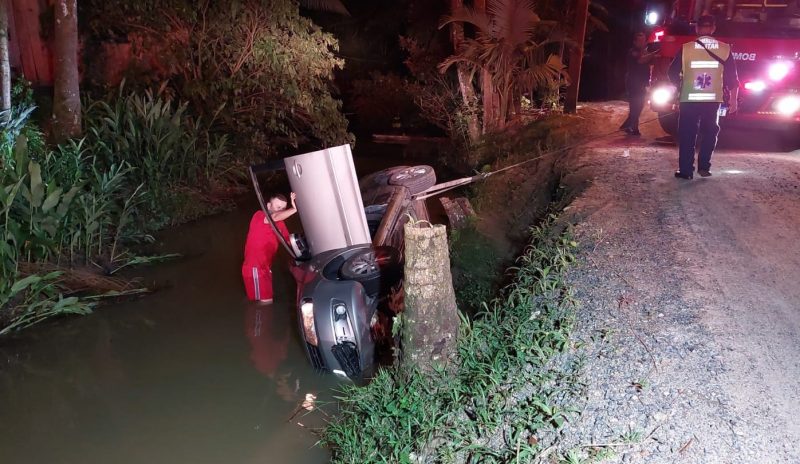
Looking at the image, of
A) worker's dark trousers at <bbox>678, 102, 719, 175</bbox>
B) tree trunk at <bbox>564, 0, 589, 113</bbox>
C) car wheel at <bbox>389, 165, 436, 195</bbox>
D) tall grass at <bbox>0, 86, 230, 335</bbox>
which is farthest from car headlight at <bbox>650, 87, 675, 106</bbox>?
tall grass at <bbox>0, 86, 230, 335</bbox>

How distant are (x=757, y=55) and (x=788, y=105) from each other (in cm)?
77

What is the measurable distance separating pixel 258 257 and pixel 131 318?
1398 mm

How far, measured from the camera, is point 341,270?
4.72 meters

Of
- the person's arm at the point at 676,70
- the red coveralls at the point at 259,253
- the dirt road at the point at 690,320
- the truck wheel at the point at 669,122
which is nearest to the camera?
the dirt road at the point at 690,320

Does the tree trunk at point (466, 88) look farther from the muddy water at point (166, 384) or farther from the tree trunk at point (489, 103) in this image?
the muddy water at point (166, 384)

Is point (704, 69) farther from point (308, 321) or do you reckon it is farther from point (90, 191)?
point (90, 191)

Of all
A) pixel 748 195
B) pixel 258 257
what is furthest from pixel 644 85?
pixel 258 257

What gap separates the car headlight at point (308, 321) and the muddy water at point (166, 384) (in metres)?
0.49

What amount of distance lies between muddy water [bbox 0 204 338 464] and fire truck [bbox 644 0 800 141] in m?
6.00

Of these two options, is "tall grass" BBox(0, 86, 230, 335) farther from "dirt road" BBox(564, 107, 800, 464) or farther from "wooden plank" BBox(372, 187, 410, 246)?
"dirt road" BBox(564, 107, 800, 464)

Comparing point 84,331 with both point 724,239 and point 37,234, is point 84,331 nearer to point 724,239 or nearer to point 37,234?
point 37,234

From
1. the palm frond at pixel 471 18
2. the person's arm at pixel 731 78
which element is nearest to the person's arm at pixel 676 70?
the person's arm at pixel 731 78

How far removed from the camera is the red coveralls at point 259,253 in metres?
6.05

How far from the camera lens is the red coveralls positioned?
19.8 ft
